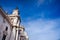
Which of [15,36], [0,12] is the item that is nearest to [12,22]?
[15,36]

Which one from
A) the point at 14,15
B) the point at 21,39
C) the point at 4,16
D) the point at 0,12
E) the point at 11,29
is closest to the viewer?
the point at 0,12

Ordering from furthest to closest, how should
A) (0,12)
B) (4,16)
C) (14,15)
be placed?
1. (14,15)
2. (4,16)
3. (0,12)

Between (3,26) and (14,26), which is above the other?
(14,26)

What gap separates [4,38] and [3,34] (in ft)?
3.86

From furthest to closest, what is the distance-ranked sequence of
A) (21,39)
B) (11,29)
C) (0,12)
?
(21,39)
(11,29)
(0,12)

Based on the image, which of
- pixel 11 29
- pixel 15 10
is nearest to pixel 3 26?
pixel 11 29

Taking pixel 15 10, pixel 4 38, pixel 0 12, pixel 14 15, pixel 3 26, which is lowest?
pixel 4 38

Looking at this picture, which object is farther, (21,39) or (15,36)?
(21,39)

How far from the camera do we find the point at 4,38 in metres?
25.6

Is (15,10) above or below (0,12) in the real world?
above

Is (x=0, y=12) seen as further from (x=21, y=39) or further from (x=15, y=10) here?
(x=21, y=39)

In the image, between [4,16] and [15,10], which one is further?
[15,10]

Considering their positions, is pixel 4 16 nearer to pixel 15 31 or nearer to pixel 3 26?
pixel 3 26

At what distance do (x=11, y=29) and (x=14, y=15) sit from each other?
408 centimetres
